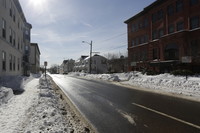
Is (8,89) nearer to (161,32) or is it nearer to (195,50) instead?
(195,50)

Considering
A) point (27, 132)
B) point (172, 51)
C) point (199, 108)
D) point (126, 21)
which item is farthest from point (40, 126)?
point (126, 21)

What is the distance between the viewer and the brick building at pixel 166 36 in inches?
1035

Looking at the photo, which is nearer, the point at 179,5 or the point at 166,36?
the point at 179,5

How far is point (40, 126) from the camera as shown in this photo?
546 centimetres

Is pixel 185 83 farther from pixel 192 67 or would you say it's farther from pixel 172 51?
pixel 172 51

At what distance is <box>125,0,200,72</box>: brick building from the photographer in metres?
26.3

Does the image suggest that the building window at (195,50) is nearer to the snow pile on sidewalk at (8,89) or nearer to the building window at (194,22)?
the building window at (194,22)

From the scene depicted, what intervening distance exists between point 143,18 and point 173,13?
9858 millimetres

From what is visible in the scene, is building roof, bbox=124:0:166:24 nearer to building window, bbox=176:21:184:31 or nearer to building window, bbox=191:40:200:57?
building window, bbox=176:21:184:31

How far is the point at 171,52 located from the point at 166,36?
2.83m

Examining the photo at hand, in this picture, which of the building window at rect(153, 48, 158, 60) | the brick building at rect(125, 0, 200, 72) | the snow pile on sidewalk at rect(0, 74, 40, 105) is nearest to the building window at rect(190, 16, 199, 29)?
the brick building at rect(125, 0, 200, 72)

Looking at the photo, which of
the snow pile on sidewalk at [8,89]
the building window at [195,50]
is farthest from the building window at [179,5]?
the snow pile on sidewalk at [8,89]

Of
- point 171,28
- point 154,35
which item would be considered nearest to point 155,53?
point 154,35

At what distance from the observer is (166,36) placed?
98.5 ft
